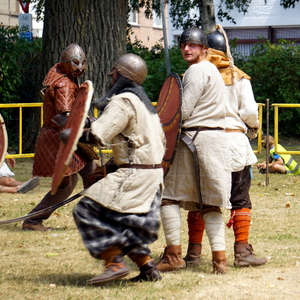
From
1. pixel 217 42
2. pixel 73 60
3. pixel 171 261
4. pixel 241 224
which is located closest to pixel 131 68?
pixel 217 42

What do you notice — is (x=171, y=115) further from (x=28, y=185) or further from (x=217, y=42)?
(x=28, y=185)

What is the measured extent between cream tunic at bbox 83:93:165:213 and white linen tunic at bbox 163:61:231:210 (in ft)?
1.55

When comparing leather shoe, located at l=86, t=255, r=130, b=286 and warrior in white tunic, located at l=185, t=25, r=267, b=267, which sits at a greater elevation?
warrior in white tunic, located at l=185, t=25, r=267, b=267

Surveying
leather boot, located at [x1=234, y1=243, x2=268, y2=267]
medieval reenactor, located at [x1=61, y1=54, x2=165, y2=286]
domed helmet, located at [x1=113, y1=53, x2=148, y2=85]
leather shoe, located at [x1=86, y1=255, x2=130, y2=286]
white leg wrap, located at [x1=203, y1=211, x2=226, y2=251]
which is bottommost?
leather boot, located at [x1=234, y1=243, x2=268, y2=267]

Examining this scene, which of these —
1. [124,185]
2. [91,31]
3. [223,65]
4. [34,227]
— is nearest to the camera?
[124,185]

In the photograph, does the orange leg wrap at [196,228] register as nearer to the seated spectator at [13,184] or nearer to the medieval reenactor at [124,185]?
the medieval reenactor at [124,185]

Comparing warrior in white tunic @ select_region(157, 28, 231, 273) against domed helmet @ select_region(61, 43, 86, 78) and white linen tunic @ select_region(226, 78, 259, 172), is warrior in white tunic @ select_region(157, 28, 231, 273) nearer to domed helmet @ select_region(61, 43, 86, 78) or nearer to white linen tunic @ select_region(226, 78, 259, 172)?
white linen tunic @ select_region(226, 78, 259, 172)

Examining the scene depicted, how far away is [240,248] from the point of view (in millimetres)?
5285

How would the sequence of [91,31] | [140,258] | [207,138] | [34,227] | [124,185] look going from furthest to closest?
[91,31]
[34,227]
[207,138]
[140,258]
[124,185]

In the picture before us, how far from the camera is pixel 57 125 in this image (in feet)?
21.4

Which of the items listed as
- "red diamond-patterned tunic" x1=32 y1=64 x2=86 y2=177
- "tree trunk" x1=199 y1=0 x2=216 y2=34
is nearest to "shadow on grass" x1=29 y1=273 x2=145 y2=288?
"red diamond-patterned tunic" x1=32 y1=64 x2=86 y2=177

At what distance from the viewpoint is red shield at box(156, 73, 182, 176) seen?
4.88 m

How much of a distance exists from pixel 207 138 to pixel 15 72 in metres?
10.2

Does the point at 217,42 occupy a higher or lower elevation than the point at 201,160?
higher
